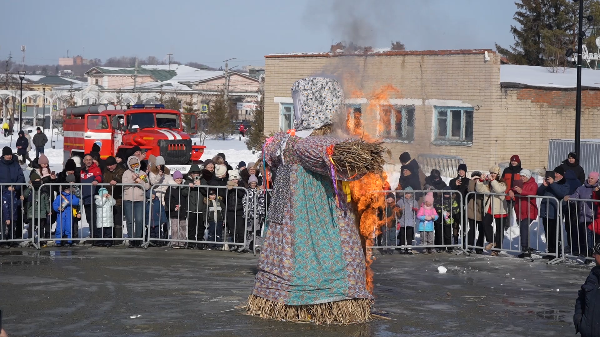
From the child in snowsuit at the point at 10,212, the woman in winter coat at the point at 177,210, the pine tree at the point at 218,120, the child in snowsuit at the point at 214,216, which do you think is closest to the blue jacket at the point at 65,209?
the child in snowsuit at the point at 10,212

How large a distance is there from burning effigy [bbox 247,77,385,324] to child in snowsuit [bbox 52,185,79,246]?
637 centimetres

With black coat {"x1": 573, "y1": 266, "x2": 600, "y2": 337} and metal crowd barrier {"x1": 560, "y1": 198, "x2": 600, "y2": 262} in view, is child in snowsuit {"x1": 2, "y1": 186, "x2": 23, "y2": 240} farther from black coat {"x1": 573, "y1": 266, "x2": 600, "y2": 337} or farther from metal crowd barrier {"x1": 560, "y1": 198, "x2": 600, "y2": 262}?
black coat {"x1": 573, "y1": 266, "x2": 600, "y2": 337}

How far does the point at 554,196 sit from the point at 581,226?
0.67 m

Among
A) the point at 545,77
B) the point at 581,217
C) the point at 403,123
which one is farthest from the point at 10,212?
the point at 545,77

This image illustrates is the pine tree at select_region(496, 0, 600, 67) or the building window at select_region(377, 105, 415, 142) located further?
the pine tree at select_region(496, 0, 600, 67)

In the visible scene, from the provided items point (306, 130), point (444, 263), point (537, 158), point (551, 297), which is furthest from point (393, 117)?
point (537, 158)

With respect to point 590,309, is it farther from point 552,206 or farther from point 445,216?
point 445,216

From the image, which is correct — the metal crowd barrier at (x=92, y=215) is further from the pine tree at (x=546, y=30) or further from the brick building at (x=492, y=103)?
the pine tree at (x=546, y=30)

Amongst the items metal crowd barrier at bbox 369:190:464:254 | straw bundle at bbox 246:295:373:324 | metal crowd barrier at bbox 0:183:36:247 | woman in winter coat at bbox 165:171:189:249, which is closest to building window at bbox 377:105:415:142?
straw bundle at bbox 246:295:373:324

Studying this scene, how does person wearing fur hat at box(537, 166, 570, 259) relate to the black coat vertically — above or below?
above

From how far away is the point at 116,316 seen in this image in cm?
834

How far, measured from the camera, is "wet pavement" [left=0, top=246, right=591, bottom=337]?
789cm

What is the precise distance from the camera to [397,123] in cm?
904

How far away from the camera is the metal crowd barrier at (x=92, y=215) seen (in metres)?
13.5
